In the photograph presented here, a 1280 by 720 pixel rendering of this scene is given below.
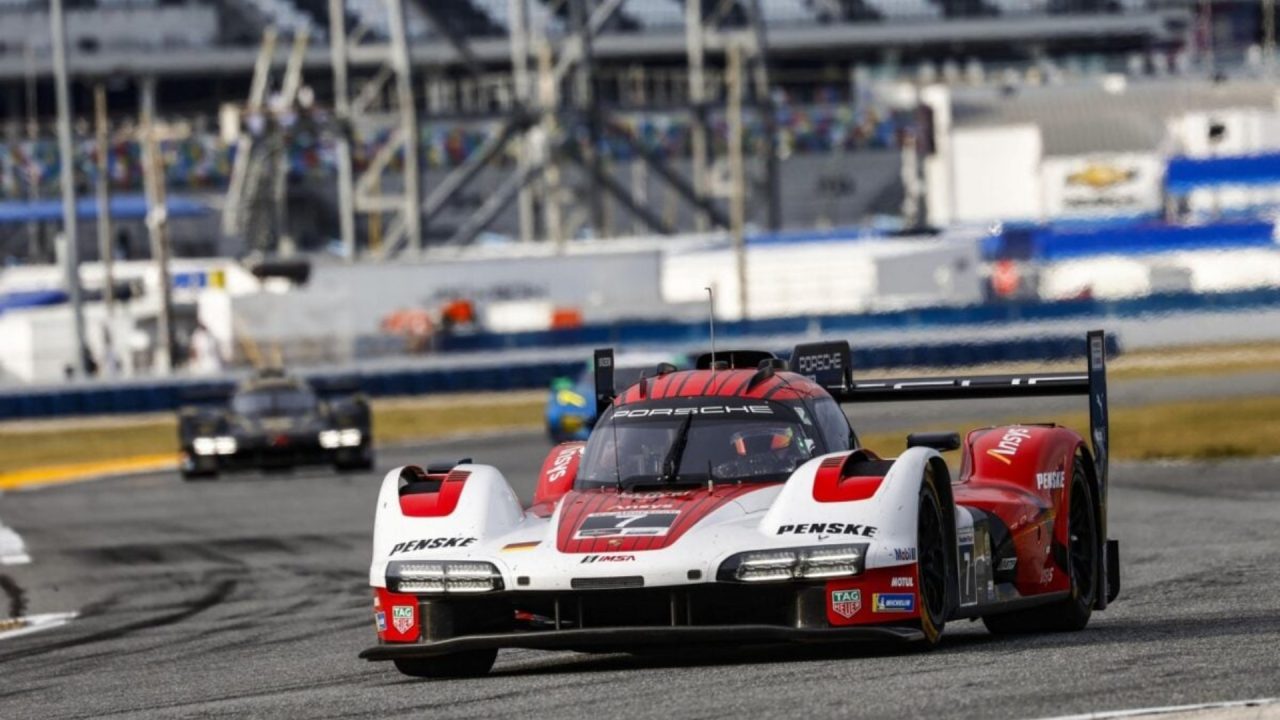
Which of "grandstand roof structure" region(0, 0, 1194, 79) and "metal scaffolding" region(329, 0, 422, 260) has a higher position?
"grandstand roof structure" region(0, 0, 1194, 79)

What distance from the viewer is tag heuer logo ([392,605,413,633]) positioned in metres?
9.59

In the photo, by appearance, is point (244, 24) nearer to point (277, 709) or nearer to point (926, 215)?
point (926, 215)

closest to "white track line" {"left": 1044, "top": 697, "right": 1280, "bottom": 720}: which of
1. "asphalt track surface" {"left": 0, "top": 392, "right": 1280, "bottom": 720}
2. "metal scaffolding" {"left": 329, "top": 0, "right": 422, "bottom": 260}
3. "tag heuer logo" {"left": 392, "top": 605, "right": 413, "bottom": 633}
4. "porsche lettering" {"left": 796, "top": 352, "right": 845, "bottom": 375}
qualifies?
"asphalt track surface" {"left": 0, "top": 392, "right": 1280, "bottom": 720}

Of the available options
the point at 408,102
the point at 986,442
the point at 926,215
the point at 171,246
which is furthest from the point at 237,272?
the point at 986,442

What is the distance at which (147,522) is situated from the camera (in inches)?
945

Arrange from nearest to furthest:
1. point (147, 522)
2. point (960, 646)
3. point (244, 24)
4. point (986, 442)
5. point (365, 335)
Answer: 1. point (960, 646)
2. point (986, 442)
3. point (147, 522)
4. point (365, 335)
5. point (244, 24)

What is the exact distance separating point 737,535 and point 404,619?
1.38 m

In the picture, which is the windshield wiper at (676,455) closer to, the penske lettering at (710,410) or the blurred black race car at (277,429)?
the penske lettering at (710,410)

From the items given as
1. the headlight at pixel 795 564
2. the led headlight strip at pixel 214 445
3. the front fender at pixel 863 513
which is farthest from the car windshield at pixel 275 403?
the headlight at pixel 795 564

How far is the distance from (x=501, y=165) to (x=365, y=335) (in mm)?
31748

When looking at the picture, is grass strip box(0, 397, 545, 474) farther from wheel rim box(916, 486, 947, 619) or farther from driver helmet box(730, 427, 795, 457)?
wheel rim box(916, 486, 947, 619)

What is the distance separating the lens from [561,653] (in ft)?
36.0

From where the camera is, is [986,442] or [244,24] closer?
[986,442]

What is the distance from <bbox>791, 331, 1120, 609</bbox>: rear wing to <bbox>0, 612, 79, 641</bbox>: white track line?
491 centimetres
